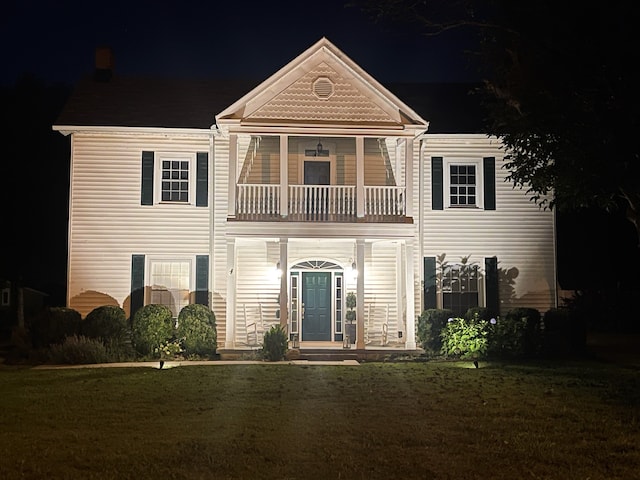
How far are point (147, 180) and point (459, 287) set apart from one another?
8.48 meters

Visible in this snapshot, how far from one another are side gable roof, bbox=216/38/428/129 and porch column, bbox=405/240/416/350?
309cm

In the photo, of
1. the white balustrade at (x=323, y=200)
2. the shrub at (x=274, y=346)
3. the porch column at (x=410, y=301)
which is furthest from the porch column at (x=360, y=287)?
the shrub at (x=274, y=346)

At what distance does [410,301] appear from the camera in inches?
706

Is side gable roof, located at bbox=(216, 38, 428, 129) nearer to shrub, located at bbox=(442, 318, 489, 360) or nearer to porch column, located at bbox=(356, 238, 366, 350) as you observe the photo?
porch column, located at bbox=(356, 238, 366, 350)

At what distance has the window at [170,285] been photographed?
1894cm

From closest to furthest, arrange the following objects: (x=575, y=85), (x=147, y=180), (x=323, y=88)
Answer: (x=575, y=85)
(x=323, y=88)
(x=147, y=180)

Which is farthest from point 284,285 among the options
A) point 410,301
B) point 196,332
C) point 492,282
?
point 492,282

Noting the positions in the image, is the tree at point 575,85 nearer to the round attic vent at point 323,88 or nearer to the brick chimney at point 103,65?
the round attic vent at point 323,88

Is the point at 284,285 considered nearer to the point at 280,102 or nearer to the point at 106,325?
the point at 106,325

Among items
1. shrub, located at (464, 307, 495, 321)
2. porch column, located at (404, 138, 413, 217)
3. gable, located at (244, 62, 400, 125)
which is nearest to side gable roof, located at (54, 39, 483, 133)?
gable, located at (244, 62, 400, 125)

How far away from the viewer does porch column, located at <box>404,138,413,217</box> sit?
58.7 feet

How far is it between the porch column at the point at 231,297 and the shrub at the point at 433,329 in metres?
4.62

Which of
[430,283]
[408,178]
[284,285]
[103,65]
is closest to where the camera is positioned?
[284,285]

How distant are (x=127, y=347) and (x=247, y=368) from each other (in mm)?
3846
